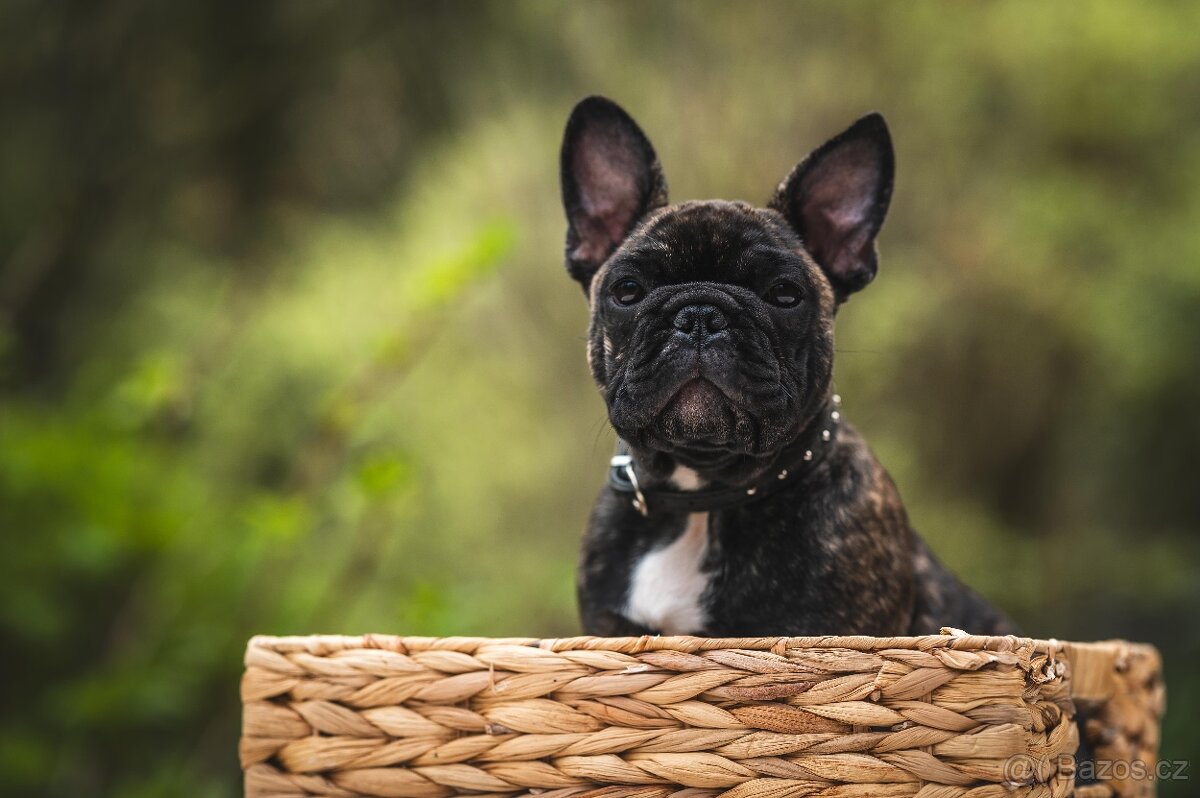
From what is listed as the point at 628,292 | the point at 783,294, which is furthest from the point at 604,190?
the point at 783,294

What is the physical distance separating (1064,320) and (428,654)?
466 cm

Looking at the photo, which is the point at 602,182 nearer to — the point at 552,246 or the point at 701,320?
the point at 701,320

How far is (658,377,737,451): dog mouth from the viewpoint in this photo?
1.59m

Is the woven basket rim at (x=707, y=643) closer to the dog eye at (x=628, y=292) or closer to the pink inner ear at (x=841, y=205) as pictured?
the dog eye at (x=628, y=292)

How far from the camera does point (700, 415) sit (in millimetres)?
1598

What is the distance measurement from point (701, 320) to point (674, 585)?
388 mm

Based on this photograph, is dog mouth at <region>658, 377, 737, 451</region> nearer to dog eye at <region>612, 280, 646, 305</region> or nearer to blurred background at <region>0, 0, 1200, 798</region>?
dog eye at <region>612, 280, 646, 305</region>

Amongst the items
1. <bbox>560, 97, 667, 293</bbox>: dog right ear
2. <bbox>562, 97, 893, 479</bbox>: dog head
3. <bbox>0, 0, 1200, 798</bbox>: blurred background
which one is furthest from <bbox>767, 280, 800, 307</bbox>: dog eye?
<bbox>0, 0, 1200, 798</bbox>: blurred background

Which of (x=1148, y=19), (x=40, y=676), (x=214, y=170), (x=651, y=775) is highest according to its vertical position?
(x=1148, y=19)

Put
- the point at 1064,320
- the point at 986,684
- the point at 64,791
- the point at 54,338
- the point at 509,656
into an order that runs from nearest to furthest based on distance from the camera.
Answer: the point at 986,684 < the point at 509,656 < the point at 64,791 < the point at 54,338 < the point at 1064,320

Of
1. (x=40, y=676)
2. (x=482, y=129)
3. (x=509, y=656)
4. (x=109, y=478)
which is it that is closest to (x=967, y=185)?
(x=482, y=129)

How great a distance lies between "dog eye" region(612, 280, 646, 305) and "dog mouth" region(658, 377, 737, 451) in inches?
8.3

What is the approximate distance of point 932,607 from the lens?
1.88 metres

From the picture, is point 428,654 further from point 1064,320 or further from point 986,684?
point 1064,320
